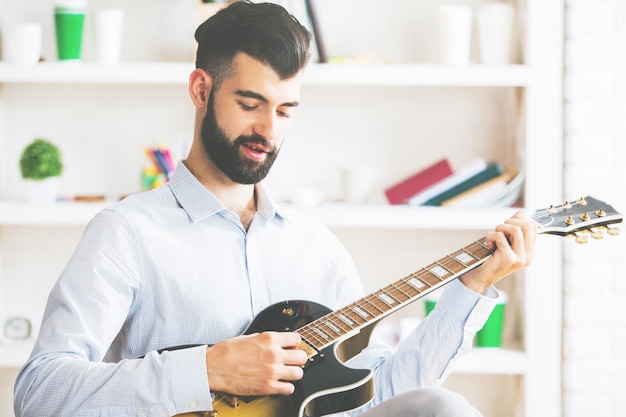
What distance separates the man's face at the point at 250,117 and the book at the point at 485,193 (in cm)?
122

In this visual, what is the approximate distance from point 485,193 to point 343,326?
53.3 inches

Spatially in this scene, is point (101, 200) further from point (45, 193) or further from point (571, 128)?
point (571, 128)

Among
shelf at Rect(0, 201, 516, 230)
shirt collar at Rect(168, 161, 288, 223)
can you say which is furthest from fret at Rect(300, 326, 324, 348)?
shelf at Rect(0, 201, 516, 230)

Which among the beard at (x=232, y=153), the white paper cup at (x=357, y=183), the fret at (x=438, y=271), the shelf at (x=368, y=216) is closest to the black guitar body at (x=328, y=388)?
the fret at (x=438, y=271)

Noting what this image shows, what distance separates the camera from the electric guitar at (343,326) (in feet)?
5.03

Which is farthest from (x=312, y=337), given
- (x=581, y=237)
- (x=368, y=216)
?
(x=368, y=216)

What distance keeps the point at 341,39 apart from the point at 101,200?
92 centimetres

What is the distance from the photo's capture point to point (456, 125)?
310 cm

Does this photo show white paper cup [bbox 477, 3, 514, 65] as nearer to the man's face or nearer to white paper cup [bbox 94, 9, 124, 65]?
white paper cup [bbox 94, 9, 124, 65]

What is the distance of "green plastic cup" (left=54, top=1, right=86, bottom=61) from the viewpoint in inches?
113

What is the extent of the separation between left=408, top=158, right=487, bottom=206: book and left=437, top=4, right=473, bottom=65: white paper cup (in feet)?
1.02

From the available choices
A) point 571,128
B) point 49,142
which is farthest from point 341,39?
point 49,142

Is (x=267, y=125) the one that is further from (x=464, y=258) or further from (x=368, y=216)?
(x=368, y=216)

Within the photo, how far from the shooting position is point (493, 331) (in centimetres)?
293
